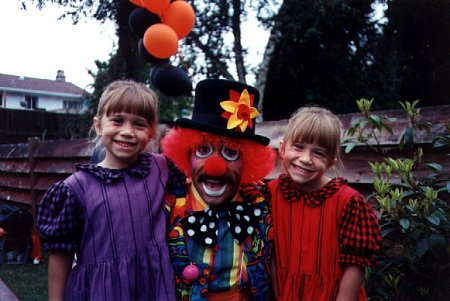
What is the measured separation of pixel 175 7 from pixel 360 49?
6.16m

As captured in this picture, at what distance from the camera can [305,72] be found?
1010 centimetres

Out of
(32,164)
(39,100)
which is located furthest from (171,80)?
(32,164)

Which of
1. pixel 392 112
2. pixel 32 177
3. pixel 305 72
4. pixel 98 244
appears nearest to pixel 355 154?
pixel 392 112

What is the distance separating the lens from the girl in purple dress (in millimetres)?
1784

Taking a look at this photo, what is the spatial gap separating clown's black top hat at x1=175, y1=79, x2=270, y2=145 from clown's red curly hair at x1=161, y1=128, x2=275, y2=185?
0.09 ft

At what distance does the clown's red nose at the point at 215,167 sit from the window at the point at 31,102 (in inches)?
175

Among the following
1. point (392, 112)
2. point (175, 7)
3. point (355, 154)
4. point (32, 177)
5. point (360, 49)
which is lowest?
point (32, 177)

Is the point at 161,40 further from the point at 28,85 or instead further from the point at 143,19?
the point at 28,85

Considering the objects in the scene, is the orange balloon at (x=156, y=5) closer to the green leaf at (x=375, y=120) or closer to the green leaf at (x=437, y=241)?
the green leaf at (x=375, y=120)

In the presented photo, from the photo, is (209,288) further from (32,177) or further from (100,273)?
(32,177)

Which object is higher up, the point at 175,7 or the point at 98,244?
the point at 175,7

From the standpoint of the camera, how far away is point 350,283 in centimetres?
178

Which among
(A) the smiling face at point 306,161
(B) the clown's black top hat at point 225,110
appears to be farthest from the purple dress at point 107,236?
(A) the smiling face at point 306,161

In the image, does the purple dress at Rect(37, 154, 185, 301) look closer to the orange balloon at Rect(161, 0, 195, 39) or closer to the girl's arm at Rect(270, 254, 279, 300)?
the girl's arm at Rect(270, 254, 279, 300)
